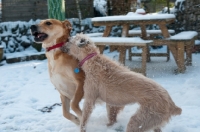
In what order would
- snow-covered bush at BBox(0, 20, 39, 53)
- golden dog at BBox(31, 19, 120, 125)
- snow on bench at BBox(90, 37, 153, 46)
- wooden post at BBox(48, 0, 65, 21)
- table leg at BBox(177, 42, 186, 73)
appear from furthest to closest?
snow-covered bush at BBox(0, 20, 39, 53)
table leg at BBox(177, 42, 186, 73)
snow on bench at BBox(90, 37, 153, 46)
wooden post at BBox(48, 0, 65, 21)
golden dog at BBox(31, 19, 120, 125)

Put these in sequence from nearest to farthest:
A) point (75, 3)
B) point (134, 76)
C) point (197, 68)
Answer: point (134, 76), point (197, 68), point (75, 3)

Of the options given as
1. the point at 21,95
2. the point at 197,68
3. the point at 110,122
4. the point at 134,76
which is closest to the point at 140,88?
the point at 134,76

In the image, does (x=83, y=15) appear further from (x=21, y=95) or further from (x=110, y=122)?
(x=110, y=122)

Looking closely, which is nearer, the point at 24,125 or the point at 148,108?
the point at 148,108

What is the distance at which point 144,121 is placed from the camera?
91.2 inches

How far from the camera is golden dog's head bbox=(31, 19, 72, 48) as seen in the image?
2.97 m

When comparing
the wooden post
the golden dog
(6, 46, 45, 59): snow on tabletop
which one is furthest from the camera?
(6, 46, 45, 59): snow on tabletop

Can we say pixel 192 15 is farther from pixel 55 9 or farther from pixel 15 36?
pixel 15 36

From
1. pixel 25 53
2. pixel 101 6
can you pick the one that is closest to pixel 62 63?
pixel 25 53

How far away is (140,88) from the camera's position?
7.90ft

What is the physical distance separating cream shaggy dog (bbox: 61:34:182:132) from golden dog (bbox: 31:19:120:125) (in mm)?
144

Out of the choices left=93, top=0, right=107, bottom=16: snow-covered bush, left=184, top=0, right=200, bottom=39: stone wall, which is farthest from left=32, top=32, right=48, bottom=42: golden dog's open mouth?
left=93, top=0, right=107, bottom=16: snow-covered bush

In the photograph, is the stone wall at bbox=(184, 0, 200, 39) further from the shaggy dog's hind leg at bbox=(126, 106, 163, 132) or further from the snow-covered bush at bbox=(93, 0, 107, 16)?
the shaggy dog's hind leg at bbox=(126, 106, 163, 132)

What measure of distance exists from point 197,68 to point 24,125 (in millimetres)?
3747
